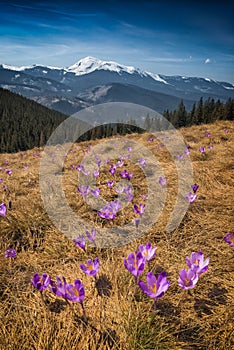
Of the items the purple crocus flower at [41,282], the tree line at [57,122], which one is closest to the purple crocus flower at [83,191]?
the purple crocus flower at [41,282]

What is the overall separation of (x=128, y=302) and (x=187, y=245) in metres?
0.87

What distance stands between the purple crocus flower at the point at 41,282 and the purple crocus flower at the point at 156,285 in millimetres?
711

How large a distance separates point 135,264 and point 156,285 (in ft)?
0.60

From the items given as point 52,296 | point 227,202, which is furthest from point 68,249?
point 227,202

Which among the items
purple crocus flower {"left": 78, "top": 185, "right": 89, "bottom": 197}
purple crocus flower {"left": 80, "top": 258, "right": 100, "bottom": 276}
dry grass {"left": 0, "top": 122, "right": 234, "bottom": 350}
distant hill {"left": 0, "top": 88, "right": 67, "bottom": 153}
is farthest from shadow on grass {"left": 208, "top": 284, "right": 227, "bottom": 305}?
distant hill {"left": 0, "top": 88, "right": 67, "bottom": 153}

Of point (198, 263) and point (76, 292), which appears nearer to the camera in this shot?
point (76, 292)

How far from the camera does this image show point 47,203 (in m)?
3.16

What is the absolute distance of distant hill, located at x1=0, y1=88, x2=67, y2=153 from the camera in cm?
7406

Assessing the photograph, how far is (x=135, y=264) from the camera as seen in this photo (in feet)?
4.49

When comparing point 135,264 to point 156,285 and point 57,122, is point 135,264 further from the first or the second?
point 57,122

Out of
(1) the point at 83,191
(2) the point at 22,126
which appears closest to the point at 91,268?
(1) the point at 83,191

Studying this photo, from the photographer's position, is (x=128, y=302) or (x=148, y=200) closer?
(x=128, y=302)

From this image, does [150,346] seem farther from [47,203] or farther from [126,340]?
[47,203]

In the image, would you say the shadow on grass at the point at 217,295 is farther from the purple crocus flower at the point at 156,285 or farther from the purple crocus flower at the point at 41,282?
the purple crocus flower at the point at 41,282
